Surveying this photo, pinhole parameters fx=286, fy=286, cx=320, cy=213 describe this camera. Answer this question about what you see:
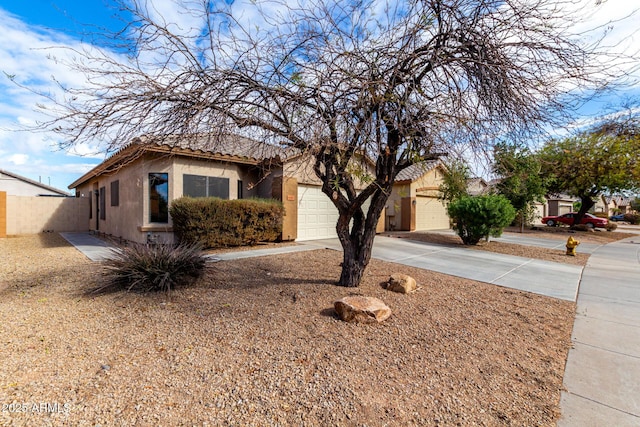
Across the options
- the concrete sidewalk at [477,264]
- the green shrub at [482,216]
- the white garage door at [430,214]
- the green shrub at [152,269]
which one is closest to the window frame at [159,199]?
the concrete sidewalk at [477,264]

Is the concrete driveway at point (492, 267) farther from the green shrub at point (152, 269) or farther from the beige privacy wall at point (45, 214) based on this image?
the beige privacy wall at point (45, 214)

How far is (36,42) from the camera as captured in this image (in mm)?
3348

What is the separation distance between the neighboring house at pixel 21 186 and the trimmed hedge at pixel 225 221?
2607 cm

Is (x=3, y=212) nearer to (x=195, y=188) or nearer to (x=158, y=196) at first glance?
(x=158, y=196)

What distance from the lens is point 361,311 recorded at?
3779 mm

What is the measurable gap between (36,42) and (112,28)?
822 millimetres

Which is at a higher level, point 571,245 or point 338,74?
point 338,74

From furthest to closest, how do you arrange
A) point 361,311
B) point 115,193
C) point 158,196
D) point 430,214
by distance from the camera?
point 430,214 → point 115,193 → point 158,196 → point 361,311

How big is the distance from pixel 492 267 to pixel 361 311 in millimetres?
5306

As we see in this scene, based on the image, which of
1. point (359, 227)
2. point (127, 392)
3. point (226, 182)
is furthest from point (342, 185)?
point (226, 182)

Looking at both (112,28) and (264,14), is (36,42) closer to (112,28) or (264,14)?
(112,28)

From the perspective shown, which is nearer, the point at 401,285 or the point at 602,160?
the point at 401,285

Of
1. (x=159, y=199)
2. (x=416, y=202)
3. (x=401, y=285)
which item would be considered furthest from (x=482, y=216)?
(x=159, y=199)

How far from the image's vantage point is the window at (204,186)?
31.7 ft
